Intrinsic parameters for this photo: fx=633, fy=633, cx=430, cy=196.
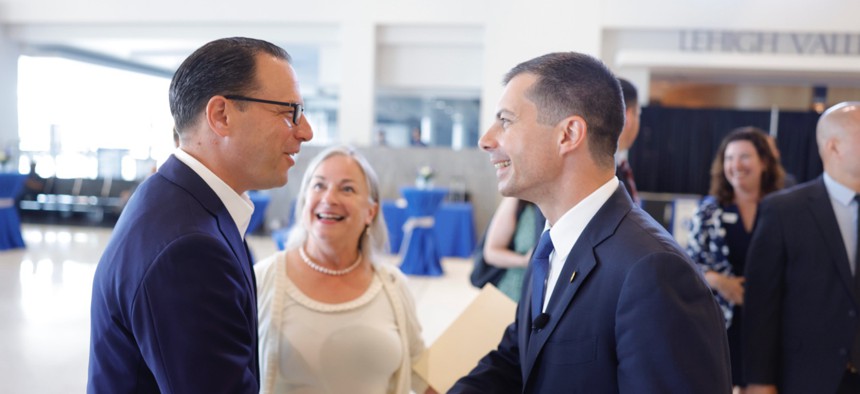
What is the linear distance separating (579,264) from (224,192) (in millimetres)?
712

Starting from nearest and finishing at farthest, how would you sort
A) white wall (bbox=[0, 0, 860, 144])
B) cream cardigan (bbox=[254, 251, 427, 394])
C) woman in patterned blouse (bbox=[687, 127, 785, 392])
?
cream cardigan (bbox=[254, 251, 427, 394]) → woman in patterned blouse (bbox=[687, 127, 785, 392]) → white wall (bbox=[0, 0, 860, 144])

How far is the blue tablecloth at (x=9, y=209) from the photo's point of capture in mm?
8305

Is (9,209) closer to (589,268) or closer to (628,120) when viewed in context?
(628,120)

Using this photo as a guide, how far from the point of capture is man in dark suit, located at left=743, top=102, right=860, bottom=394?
7.00 feet

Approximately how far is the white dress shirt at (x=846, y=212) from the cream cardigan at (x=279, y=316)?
1508 millimetres

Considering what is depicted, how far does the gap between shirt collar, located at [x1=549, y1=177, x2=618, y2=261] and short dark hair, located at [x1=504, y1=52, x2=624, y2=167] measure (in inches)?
2.5

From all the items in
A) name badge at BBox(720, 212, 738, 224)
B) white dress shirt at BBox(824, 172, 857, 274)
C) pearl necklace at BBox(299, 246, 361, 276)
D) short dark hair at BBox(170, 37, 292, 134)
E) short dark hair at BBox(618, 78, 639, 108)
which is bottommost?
pearl necklace at BBox(299, 246, 361, 276)

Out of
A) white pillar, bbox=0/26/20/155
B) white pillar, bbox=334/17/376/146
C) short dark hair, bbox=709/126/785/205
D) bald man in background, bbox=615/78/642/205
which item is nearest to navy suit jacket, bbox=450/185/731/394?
bald man in background, bbox=615/78/642/205

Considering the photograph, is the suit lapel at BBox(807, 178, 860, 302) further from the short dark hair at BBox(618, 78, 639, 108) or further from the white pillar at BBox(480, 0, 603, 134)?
the white pillar at BBox(480, 0, 603, 134)

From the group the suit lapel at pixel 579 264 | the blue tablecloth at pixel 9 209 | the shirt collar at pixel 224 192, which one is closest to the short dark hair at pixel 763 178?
the suit lapel at pixel 579 264

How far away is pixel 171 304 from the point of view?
1.04 meters

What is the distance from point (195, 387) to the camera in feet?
3.45

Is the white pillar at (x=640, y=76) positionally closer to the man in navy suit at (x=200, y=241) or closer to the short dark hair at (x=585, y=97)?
the short dark hair at (x=585, y=97)

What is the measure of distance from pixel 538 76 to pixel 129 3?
39.4 ft
